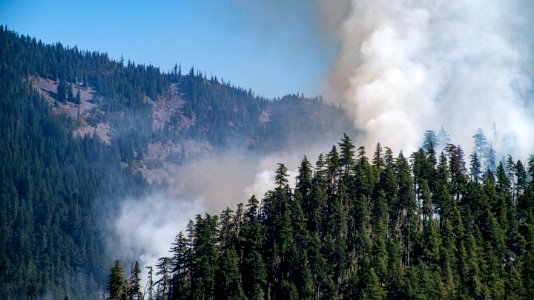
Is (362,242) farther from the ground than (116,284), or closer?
farther from the ground

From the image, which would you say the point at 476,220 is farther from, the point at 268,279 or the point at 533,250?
the point at 268,279

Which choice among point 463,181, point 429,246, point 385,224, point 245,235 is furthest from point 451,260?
point 245,235

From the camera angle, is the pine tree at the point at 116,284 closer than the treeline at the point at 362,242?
Yes

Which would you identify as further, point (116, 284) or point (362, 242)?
point (362, 242)

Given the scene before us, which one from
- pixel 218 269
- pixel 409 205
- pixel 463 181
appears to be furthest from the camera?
pixel 463 181

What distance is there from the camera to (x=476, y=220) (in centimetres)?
14575

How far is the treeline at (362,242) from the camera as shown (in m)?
128

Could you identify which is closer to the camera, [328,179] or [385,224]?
→ [385,224]

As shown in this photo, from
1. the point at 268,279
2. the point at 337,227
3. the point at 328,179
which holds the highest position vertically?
the point at 328,179

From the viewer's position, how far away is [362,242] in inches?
5236

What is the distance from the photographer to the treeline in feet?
420

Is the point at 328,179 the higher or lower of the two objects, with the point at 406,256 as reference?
higher

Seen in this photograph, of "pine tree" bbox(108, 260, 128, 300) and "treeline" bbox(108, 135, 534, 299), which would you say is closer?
"pine tree" bbox(108, 260, 128, 300)

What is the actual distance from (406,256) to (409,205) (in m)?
10.6
